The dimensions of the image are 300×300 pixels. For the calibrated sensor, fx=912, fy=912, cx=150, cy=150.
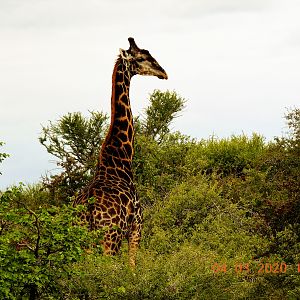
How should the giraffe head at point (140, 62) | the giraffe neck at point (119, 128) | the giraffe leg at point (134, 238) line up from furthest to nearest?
the giraffe head at point (140, 62)
the giraffe neck at point (119, 128)
the giraffe leg at point (134, 238)

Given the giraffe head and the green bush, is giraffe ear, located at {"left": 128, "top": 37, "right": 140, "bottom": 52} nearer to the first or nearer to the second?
the giraffe head

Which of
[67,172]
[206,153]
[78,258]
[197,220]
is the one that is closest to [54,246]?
[78,258]

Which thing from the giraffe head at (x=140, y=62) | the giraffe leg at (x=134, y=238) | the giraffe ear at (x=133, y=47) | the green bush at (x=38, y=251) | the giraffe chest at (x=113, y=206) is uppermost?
the giraffe ear at (x=133, y=47)

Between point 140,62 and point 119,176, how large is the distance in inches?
123

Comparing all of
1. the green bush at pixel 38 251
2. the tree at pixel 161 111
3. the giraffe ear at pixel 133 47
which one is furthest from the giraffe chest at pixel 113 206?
the tree at pixel 161 111

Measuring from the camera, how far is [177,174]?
33.6 m

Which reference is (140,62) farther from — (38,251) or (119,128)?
(38,251)

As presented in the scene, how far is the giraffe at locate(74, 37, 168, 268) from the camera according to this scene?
19.0 meters

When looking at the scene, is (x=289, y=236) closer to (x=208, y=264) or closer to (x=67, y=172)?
(x=208, y=264)

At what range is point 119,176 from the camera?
2042 cm

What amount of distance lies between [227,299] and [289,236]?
4.95m

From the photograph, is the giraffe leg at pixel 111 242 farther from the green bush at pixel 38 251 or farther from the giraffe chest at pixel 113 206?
the green bush at pixel 38 251

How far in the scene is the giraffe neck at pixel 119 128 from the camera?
813 inches

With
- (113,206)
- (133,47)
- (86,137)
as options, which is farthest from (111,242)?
(86,137)
